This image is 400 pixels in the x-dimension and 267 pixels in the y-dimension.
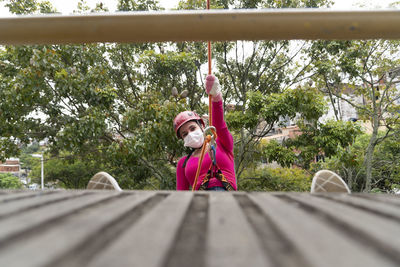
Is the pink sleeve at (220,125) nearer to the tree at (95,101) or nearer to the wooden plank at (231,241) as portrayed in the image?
the wooden plank at (231,241)

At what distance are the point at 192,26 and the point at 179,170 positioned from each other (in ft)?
5.60

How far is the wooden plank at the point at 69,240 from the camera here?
1.13ft

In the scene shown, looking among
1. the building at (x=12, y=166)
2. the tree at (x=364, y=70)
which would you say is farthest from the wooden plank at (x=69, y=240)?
the building at (x=12, y=166)

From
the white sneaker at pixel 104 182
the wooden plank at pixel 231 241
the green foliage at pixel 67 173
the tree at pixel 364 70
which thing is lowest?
the green foliage at pixel 67 173

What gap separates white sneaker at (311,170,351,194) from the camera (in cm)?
101

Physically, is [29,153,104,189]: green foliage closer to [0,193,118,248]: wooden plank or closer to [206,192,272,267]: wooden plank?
[0,193,118,248]: wooden plank

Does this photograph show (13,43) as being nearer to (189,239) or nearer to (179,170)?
(189,239)

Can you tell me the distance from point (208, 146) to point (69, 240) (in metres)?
1.82

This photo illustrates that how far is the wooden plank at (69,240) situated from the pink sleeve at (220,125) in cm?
174

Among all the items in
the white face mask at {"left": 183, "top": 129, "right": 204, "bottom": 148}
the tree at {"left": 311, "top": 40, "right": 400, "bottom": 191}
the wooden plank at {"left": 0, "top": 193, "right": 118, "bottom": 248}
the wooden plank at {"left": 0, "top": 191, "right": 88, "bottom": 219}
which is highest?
the tree at {"left": 311, "top": 40, "right": 400, "bottom": 191}

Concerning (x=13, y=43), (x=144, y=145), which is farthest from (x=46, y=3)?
(x=13, y=43)

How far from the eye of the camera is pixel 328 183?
1040 millimetres

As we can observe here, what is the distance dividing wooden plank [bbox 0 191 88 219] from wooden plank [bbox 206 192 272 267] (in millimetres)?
325

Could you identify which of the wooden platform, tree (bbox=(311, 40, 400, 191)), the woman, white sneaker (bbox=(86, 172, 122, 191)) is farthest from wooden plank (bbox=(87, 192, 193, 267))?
tree (bbox=(311, 40, 400, 191))
